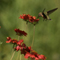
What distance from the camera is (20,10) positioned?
87 cm

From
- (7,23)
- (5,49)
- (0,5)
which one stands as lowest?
(5,49)

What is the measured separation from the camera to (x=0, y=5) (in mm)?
859

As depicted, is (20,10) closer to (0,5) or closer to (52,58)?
(0,5)

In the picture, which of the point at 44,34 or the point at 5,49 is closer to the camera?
the point at 5,49

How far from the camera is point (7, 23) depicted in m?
0.83

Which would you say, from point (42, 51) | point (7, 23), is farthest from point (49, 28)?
point (7, 23)

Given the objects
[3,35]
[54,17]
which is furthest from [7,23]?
[54,17]

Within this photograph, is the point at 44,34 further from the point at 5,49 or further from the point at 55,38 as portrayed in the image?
the point at 5,49

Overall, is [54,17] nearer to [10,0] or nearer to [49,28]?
[49,28]

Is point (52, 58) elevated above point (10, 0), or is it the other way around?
point (10, 0)

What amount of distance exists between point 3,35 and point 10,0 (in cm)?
27

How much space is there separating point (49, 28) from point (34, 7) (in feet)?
0.61

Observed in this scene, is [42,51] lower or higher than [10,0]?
lower

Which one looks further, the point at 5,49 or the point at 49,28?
the point at 49,28
